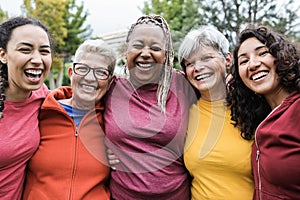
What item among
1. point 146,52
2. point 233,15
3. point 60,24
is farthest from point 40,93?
point 60,24

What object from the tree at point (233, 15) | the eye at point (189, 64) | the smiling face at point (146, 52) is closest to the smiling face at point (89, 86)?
the smiling face at point (146, 52)

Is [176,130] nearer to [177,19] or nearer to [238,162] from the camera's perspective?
[238,162]

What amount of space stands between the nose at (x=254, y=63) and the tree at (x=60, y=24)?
12329 millimetres

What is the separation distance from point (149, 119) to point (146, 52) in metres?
0.51

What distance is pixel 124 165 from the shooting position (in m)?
2.27

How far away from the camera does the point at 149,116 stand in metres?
2.31

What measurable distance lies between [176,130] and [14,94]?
1222mm

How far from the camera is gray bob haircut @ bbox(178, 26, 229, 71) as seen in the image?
2.46 metres

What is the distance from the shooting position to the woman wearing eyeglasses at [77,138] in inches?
87.8

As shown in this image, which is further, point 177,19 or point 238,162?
point 177,19

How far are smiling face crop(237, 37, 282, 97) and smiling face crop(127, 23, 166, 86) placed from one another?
0.62 m

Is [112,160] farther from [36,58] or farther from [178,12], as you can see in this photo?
[178,12]

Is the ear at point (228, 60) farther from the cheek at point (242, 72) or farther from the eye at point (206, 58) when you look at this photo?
the cheek at point (242, 72)

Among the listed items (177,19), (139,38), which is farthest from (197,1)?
(139,38)
